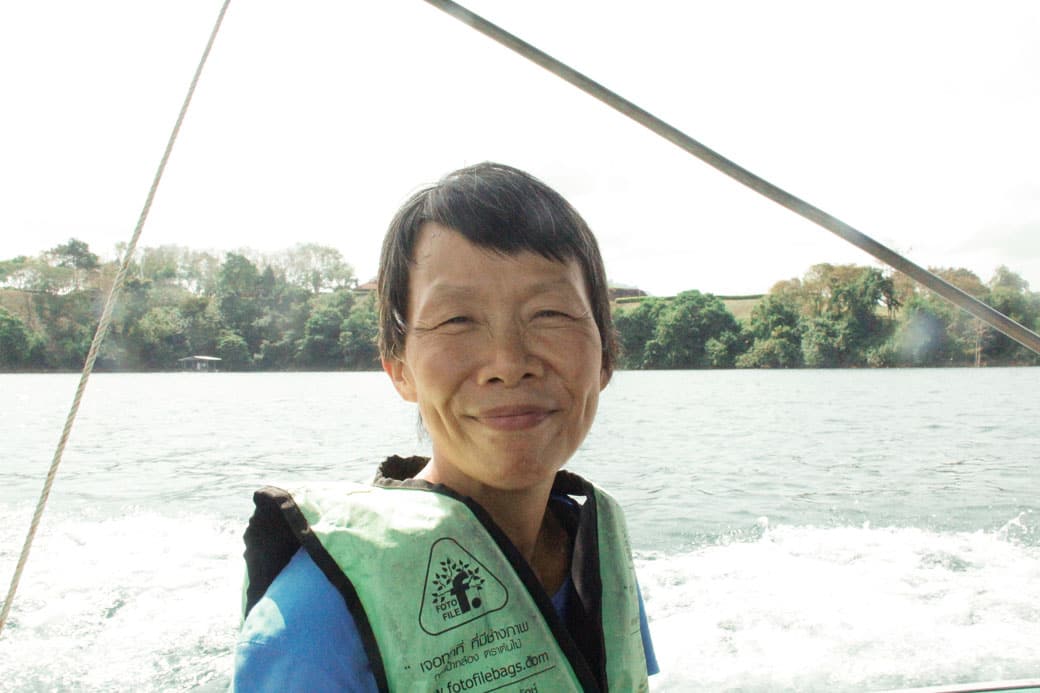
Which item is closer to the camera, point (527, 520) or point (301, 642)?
point (301, 642)

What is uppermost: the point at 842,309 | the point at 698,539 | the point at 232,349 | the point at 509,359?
the point at 842,309

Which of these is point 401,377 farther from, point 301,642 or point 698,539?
point 698,539

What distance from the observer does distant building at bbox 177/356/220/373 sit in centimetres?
1555

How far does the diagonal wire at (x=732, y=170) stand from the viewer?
69.4 inches

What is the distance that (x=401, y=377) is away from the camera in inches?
47.7

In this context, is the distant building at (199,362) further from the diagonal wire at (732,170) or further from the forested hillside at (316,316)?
the diagonal wire at (732,170)

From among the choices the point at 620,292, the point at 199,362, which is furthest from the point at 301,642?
the point at 199,362

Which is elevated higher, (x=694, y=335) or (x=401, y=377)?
(x=694, y=335)

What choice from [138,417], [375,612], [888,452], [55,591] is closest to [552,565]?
[375,612]

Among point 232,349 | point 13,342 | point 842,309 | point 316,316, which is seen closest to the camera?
point 13,342

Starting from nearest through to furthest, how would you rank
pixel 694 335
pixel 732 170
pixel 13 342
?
pixel 732 170 → pixel 13 342 → pixel 694 335

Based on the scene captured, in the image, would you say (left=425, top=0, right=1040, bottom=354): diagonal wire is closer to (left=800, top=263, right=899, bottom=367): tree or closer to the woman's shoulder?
the woman's shoulder

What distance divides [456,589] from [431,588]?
4 centimetres

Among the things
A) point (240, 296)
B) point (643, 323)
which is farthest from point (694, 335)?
point (240, 296)
